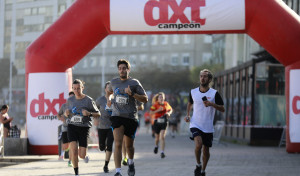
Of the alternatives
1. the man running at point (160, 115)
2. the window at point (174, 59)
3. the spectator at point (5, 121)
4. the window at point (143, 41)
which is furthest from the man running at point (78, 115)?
the window at point (174, 59)

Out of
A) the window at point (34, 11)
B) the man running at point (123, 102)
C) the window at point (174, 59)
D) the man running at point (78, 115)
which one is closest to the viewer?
the man running at point (123, 102)

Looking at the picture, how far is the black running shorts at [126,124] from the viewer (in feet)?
37.4

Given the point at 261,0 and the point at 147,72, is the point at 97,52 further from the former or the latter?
the point at 261,0

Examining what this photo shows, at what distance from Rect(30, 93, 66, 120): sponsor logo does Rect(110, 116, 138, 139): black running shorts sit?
24.3 feet

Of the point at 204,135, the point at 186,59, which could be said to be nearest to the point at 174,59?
the point at 186,59

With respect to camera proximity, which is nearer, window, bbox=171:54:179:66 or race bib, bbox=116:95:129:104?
race bib, bbox=116:95:129:104

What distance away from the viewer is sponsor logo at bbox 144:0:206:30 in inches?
698

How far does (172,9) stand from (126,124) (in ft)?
22.4

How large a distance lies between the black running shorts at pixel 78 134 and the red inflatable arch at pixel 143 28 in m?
6.21

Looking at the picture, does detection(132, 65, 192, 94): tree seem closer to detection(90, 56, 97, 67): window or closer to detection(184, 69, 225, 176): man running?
detection(90, 56, 97, 67): window

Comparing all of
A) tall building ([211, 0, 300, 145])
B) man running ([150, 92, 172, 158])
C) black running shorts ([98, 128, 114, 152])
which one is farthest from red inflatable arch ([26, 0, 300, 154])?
tall building ([211, 0, 300, 145])

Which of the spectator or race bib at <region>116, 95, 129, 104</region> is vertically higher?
race bib at <region>116, 95, 129, 104</region>

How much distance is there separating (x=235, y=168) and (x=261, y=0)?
4.88 metres

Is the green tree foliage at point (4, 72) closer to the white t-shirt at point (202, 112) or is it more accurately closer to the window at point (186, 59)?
the white t-shirt at point (202, 112)
